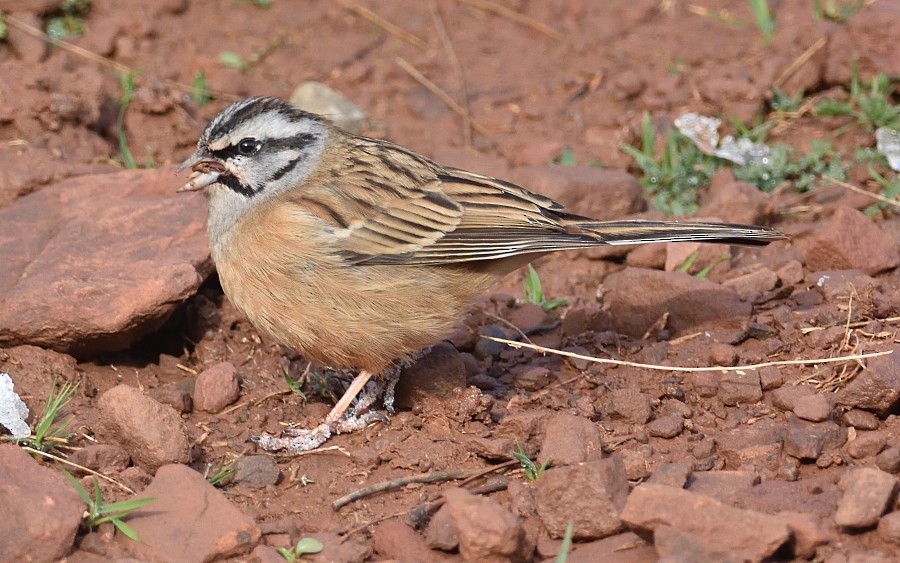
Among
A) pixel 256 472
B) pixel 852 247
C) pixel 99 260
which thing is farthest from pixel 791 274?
pixel 99 260

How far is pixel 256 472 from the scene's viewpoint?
5781mm

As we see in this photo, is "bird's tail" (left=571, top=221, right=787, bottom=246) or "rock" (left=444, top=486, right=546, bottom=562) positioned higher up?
"bird's tail" (left=571, top=221, right=787, bottom=246)

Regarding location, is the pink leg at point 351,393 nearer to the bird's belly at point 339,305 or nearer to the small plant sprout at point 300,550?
the bird's belly at point 339,305

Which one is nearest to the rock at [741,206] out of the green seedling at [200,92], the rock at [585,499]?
the rock at [585,499]

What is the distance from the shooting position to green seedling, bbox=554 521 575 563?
4.66 meters

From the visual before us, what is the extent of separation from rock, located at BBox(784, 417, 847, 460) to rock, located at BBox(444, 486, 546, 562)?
1.55m

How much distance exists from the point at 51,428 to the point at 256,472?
44.7 inches

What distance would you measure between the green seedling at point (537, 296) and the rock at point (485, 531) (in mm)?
3081

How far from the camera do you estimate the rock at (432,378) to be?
6.45 m

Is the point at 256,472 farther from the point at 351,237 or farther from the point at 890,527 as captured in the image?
the point at 890,527

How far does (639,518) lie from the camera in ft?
15.5

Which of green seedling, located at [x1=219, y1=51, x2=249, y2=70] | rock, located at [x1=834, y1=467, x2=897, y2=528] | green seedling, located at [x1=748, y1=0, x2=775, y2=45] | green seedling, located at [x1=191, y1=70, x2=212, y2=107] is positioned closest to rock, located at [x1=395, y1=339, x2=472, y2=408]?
rock, located at [x1=834, y1=467, x2=897, y2=528]

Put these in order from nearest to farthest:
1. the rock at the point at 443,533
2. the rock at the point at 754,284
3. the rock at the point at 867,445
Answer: the rock at the point at 443,533, the rock at the point at 867,445, the rock at the point at 754,284

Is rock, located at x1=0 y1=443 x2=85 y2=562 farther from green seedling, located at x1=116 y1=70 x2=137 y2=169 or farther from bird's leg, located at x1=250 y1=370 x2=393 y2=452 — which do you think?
green seedling, located at x1=116 y1=70 x2=137 y2=169
